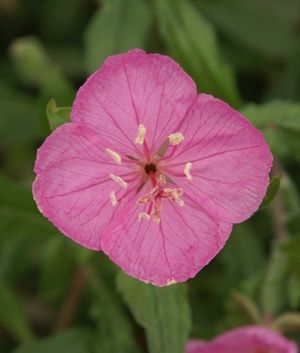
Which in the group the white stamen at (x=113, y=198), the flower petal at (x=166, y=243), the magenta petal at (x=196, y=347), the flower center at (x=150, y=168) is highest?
the white stamen at (x=113, y=198)

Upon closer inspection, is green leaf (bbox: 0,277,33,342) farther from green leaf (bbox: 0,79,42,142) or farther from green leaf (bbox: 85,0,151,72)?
green leaf (bbox: 85,0,151,72)

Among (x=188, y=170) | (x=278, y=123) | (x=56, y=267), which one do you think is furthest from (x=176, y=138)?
(x=56, y=267)

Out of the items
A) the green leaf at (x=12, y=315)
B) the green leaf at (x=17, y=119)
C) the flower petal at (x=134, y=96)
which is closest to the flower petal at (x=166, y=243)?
the flower petal at (x=134, y=96)

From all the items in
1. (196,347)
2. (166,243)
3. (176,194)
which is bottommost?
(196,347)

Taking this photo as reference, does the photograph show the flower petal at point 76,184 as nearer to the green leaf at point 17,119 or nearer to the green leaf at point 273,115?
the green leaf at point 273,115

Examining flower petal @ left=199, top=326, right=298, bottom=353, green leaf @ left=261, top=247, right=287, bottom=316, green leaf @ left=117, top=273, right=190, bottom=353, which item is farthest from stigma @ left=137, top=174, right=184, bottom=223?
green leaf @ left=261, top=247, right=287, bottom=316

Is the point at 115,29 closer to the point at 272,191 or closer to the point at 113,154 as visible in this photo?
the point at 113,154
